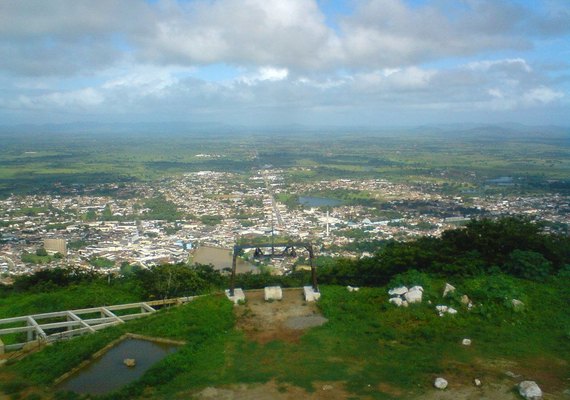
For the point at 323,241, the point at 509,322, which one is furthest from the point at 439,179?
the point at 509,322

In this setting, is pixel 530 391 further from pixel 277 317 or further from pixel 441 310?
pixel 277 317

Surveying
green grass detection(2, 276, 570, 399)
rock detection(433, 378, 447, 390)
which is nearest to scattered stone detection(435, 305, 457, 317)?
green grass detection(2, 276, 570, 399)

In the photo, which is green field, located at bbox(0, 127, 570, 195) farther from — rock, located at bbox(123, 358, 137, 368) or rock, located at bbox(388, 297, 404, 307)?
rock, located at bbox(123, 358, 137, 368)

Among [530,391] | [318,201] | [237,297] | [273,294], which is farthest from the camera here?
[318,201]

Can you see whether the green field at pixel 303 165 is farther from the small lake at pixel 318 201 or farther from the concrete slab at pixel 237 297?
the concrete slab at pixel 237 297

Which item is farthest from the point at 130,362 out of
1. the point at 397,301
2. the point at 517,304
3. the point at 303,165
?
the point at 303,165

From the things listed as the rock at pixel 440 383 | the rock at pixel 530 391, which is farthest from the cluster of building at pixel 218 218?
the rock at pixel 530 391
